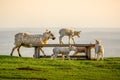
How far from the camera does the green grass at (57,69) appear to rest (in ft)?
119

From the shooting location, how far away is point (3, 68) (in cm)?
Result: 3916

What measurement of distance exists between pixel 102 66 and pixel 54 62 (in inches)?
120

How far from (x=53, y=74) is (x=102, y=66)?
16.2 ft

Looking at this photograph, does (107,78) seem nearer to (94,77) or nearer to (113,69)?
(94,77)

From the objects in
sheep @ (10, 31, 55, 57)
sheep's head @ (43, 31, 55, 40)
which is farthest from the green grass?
sheep's head @ (43, 31, 55, 40)

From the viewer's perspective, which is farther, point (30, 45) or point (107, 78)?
point (30, 45)

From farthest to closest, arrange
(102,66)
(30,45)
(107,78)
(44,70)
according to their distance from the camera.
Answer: (30,45), (102,66), (44,70), (107,78)

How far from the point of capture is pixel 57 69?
1549 inches

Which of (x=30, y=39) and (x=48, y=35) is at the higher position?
(x=48, y=35)

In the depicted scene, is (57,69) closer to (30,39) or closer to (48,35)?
(30,39)

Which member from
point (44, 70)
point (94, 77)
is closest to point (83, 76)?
point (94, 77)

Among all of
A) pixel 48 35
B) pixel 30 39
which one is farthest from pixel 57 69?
pixel 48 35

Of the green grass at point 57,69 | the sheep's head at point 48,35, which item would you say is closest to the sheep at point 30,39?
the sheep's head at point 48,35

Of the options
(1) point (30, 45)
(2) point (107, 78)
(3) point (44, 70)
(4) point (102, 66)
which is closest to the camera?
(2) point (107, 78)
